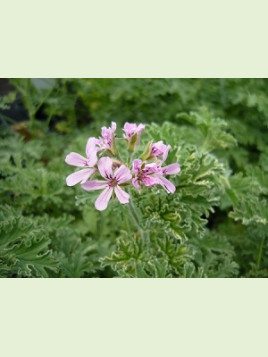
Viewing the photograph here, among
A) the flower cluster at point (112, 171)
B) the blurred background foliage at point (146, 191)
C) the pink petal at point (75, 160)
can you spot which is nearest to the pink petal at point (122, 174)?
the flower cluster at point (112, 171)

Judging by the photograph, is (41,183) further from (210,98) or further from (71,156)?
(210,98)

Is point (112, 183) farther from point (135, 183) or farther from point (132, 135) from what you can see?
point (132, 135)

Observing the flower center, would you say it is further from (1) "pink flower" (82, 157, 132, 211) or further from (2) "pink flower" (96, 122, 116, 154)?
(2) "pink flower" (96, 122, 116, 154)

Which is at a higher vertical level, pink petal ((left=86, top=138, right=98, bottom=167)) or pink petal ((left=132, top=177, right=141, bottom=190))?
pink petal ((left=86, top=138, right=98, bottom=167))

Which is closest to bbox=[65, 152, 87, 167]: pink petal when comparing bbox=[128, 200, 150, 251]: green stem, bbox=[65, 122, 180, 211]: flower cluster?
bbox=[65, 122, 180, 211]: flower cluster

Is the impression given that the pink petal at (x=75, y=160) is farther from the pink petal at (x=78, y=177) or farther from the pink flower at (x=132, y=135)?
the pink flower at (x=132, y=135)

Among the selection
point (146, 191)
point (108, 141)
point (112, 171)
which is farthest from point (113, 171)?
point (146, 191)
